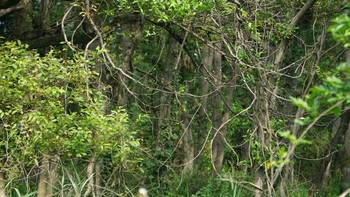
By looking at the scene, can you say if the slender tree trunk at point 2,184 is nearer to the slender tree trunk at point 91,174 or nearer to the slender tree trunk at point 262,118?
the slender tree trunk at point 91,174

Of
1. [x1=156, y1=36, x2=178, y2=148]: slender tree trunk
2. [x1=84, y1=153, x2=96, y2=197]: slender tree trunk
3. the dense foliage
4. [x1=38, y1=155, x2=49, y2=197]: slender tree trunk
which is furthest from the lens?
[x1=156, y1=36, x2=178, y2=148]: slender tree trunk

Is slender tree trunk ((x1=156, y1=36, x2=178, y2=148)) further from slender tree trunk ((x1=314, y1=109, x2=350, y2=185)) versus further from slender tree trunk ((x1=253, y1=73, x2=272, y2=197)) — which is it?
slender tree trunk ((x1=253, y1=73, x2=272, y2=197))

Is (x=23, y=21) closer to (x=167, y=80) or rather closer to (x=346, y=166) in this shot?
(x=167, y=80)

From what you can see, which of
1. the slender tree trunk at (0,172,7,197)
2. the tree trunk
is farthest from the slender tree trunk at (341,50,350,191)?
the slender tree trunk at (0,172,7,197)

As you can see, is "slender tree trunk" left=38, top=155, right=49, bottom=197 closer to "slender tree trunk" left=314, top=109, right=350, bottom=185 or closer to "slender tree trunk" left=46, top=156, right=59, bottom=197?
"slender tree trunk" left=46, top=156, right=59, bottom=197

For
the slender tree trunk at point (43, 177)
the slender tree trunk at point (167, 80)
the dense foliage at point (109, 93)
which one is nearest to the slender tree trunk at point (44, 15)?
the dense foliage at point (109, 93)

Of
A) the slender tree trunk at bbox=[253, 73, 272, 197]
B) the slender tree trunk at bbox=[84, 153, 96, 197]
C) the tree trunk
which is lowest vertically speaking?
the slender tree trunk at bbox=[84, 153, 96, 197]

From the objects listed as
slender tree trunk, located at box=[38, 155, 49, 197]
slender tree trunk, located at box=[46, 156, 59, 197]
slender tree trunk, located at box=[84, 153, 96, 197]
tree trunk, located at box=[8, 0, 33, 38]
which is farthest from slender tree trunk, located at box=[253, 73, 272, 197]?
tree trunk, located at box=[8, 0, 33, 38]

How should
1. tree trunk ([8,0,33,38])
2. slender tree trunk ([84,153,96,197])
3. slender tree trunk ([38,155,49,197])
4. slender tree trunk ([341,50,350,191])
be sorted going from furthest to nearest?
slender tree trunk ([341,50,350,191])
tree trunk ([8,0,33,38])
slender tree trunk ([84,153,96,197])
slender tree trunk ([38,155,49,197])

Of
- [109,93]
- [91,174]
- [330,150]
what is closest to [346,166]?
[330,150]

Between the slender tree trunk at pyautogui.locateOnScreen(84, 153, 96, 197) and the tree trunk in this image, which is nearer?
the slender tree trunk at pyautogui.locateOnScreen(84, 153, 96, 197)

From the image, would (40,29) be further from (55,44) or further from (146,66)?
(146,66)

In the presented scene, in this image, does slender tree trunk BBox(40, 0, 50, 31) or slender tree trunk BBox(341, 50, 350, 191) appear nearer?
slender tree trunk BBox(40, 0, 50, 31)

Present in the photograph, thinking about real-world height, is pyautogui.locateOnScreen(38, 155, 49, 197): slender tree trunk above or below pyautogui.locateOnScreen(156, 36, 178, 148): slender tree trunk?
above
